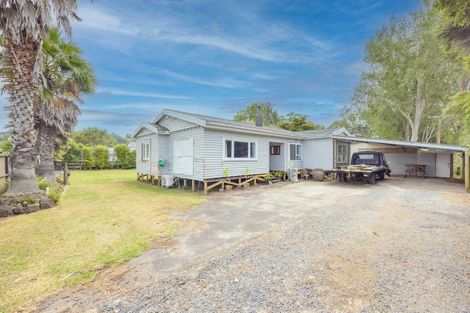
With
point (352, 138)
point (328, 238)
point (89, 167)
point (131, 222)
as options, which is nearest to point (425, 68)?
point (352, 138)

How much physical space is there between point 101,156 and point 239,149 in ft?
54.8

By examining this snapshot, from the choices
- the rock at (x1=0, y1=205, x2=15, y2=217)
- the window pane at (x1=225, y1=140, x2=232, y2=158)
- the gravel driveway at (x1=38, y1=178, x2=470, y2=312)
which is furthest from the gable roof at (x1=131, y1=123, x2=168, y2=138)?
the gravel driveway at (x1=38, y1=178, x2=470, y2=312)

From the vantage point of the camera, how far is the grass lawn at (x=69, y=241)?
10.2 feet

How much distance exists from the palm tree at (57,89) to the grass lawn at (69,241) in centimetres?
394

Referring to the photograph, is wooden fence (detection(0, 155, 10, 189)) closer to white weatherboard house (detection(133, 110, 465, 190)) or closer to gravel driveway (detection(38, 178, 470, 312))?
white weatherboard house (detection(133, 110, 465, 190))

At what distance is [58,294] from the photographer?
2822mm

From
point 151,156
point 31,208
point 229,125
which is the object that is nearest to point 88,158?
point 151,156

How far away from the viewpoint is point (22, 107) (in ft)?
22.9

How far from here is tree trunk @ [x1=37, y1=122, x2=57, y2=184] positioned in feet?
33.8

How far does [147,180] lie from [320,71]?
17293mm

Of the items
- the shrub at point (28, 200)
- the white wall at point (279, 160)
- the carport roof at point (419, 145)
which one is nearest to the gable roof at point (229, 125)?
the white wall at point (279, 160)

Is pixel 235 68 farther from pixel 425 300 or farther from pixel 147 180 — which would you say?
pixel 425 300

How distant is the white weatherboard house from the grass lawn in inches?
134

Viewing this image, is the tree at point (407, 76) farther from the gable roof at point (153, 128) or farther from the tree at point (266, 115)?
the tree at point (266, 115)
